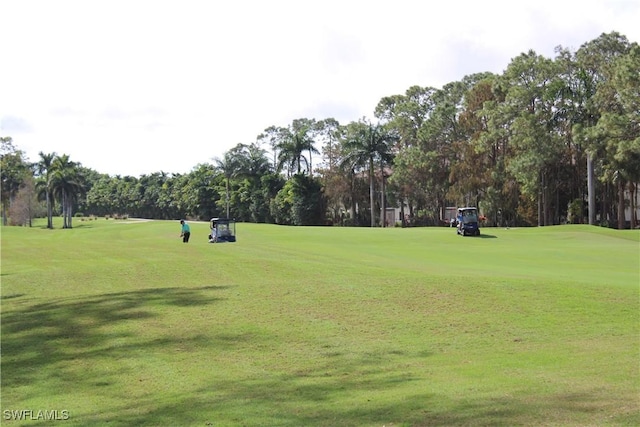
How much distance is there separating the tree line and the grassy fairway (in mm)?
45480

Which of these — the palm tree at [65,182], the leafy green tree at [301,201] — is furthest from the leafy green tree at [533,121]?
the palm tree at [65,182]

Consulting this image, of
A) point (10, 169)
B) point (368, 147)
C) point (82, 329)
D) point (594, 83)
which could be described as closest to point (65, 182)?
point (10, 169)

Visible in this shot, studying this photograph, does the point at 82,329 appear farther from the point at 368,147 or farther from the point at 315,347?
the point at 368,147

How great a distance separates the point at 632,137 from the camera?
5797 cm

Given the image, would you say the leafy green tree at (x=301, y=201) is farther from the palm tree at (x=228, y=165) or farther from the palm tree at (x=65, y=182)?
the palm tree at (x=65, y=182)

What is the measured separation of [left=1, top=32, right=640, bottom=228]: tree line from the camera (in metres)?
66.9

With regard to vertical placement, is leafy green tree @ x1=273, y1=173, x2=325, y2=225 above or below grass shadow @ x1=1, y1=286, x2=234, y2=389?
above

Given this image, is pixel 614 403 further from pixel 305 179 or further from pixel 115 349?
pixel 305 179

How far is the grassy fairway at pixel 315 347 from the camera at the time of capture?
8.55 metres

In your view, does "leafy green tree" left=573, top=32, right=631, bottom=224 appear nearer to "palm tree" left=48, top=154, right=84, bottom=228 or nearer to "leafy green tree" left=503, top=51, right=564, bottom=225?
"leafy green tree" left=503, top=51, right=564, bottom=225

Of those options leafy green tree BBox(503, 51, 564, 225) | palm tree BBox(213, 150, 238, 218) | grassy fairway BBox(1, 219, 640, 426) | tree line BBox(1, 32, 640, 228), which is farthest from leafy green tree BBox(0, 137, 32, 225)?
grassy fairway BBox(1, 219, 640, 426)

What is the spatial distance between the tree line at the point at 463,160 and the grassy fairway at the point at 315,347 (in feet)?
149

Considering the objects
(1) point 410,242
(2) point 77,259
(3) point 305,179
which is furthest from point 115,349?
(3) point 305,179

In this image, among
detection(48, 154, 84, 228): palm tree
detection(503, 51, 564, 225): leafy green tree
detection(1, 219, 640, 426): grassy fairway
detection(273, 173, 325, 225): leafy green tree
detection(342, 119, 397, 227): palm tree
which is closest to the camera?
detection(1, 219, 640, 426): grassy fairway
